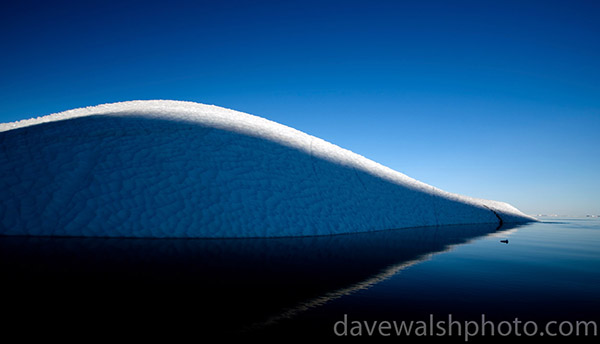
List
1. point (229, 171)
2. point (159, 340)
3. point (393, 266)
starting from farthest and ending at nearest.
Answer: point (229, 171) < point (393, 266) < point (159, 340)

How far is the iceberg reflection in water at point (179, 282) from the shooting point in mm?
4086

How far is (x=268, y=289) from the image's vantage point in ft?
17.8

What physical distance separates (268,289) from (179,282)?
1.66 metres

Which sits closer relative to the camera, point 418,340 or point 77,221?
point 418,340

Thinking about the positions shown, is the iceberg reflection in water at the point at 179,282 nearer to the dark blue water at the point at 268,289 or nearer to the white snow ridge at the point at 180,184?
the dark blue water at the point at 268,289

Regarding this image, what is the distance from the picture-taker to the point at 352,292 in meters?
5.38

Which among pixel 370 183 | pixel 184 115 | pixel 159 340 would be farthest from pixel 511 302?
pixel 184 115

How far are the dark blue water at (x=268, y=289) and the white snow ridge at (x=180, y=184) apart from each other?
160 inches

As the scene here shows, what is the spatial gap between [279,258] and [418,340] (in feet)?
18.0

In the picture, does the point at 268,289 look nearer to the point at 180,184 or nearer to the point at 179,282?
the point at 179,282

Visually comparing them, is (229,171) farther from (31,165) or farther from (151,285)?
(151,285)

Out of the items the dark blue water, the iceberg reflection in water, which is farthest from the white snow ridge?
the dark blue water

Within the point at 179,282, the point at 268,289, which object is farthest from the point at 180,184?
the point at 268,289

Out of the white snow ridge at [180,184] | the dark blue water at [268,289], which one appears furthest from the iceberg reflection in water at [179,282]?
the white snow ridge at [180,184]
